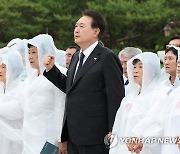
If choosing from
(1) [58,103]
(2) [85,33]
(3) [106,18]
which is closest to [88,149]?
(1) [58,103]

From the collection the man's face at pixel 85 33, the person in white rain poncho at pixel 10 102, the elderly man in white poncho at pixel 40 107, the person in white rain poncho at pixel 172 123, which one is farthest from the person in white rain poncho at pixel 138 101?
the person in white rain poncho at pixel 10 102

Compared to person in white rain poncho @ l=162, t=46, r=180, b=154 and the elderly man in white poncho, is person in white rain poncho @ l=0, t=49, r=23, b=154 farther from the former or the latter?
person in white rain poncho @ l=162, t=46, r=180, b=154

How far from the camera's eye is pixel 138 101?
550cm

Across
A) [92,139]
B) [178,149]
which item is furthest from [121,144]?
[178,149]

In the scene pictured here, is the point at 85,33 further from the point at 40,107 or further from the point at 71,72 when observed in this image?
the point at 40,107

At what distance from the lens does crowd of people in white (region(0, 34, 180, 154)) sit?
521cm

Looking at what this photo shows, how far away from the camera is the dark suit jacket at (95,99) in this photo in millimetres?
5391

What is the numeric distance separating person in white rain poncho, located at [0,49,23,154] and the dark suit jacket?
117 centimetres

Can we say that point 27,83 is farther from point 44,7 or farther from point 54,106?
point 44,7

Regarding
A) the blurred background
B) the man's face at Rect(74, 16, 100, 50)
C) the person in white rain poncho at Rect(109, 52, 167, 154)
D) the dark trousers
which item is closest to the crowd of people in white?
the person in white rain poncho at Rect(109, 52, 167, 154)

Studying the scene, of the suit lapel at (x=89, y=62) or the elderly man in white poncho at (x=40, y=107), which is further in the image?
the elderly man in white poncho at (x=40, y=107)

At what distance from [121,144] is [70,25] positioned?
955cm

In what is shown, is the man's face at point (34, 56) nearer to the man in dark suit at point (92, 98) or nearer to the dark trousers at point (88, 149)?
the man in dark suit at point (92, 98)

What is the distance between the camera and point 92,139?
5406 mm
